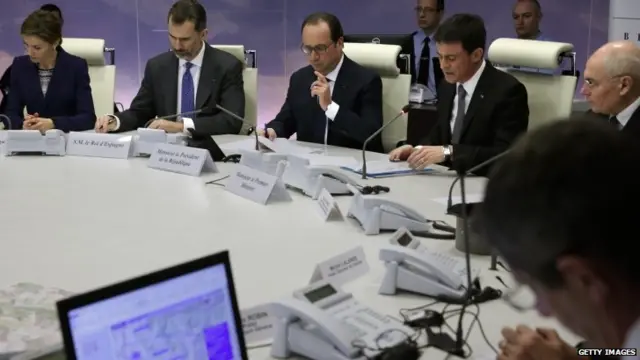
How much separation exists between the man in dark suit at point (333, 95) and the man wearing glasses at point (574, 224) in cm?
274

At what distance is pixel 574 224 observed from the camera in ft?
2.81

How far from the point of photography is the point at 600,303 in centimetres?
87

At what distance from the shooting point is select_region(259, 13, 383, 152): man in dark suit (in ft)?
12.2

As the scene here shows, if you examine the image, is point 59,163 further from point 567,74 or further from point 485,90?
point 567,74

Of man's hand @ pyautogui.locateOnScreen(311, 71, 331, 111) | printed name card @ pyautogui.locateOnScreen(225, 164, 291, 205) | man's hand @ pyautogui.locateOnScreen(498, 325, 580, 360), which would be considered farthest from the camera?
man's hand @ pyautogui.locateOnScreen(311, 71, 331, 111)

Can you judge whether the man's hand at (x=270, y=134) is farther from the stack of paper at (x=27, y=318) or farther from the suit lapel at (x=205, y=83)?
the stack of paper at (x=27, y=318)

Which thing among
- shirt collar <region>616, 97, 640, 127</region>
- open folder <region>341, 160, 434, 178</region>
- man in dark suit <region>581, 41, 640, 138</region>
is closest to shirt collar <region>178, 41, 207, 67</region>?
open folder <region>341, 160, 434, 178</region>

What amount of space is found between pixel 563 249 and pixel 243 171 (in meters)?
2.04

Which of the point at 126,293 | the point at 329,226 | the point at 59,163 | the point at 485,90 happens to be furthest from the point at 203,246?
the point at 485,90

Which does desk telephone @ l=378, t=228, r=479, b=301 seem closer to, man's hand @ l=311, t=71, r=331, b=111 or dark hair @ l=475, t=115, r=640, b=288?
dark hair @ l=475, t=115, r=640, b=288

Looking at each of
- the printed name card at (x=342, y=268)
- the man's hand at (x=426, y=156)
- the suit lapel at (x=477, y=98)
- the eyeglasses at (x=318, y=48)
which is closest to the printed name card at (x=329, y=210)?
the printed name card at (x=342, y=268)

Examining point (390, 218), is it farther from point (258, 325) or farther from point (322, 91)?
point (322, 91)

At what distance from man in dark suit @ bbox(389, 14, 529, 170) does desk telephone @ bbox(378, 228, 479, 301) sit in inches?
53.9

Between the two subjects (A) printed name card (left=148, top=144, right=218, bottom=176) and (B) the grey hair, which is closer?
(B) the grey hair
